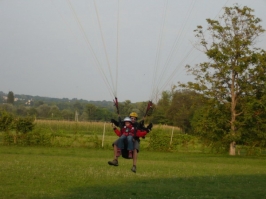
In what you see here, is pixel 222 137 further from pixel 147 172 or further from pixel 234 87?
pixel 147 172

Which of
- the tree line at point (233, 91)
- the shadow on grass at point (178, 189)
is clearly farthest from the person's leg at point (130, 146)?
the tree line at point (233, 91)

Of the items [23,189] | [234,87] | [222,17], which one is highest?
[222,17]

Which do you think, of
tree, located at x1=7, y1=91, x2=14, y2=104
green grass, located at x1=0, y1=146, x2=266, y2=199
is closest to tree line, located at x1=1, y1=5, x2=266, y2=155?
green grass, located at x1=0, y1=146, x2=266, y2=199

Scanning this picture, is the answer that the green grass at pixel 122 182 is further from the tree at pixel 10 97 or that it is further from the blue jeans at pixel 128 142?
the tree at pixel 10 97

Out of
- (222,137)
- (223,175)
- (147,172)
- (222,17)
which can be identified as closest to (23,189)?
(147,172)

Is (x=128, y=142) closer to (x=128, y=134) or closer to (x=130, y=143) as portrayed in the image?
(x=130, y=143)

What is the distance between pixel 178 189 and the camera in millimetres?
18750

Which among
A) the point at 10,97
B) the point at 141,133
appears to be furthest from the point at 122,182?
the point at 10,97

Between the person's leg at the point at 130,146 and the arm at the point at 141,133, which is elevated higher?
the arm at the point at 141,133

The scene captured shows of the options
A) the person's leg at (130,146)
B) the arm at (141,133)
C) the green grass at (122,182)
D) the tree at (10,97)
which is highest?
the tree at (10,97)

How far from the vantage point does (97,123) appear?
67750 millimetres

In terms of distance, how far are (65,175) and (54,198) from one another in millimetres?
6717

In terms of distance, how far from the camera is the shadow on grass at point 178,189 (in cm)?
1662

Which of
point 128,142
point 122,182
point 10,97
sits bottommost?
point 122,182
